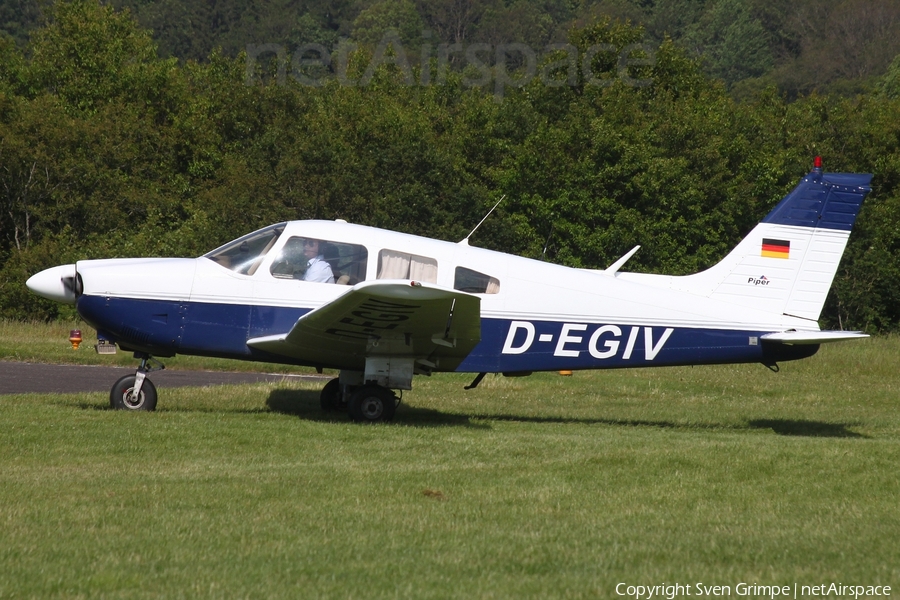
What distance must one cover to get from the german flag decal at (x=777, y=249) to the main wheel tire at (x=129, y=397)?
6.72 metres

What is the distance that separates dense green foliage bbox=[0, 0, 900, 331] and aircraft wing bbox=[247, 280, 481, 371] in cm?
1668

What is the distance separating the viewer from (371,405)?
10.7m

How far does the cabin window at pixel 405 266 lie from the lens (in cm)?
1050

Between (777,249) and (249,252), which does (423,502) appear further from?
(777,249)

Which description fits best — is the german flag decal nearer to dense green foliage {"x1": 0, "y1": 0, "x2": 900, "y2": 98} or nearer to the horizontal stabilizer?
the horizontal stabilizer

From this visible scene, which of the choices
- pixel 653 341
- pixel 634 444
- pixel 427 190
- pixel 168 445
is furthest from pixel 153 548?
pixel 427 190

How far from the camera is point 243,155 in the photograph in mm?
43000

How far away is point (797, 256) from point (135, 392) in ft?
23.6

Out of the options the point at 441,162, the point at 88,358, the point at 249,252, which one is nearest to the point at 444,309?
the point at 249,252

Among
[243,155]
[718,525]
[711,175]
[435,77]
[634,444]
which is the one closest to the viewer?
[718,525]

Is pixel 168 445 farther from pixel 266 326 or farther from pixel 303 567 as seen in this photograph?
pixel 303 567

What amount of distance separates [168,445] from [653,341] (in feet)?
16.9

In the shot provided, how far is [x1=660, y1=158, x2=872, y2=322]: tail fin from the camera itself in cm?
1118

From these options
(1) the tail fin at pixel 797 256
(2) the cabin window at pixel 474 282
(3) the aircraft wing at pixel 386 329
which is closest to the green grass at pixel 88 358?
(3) the aircraft wing at pixel 386 329
